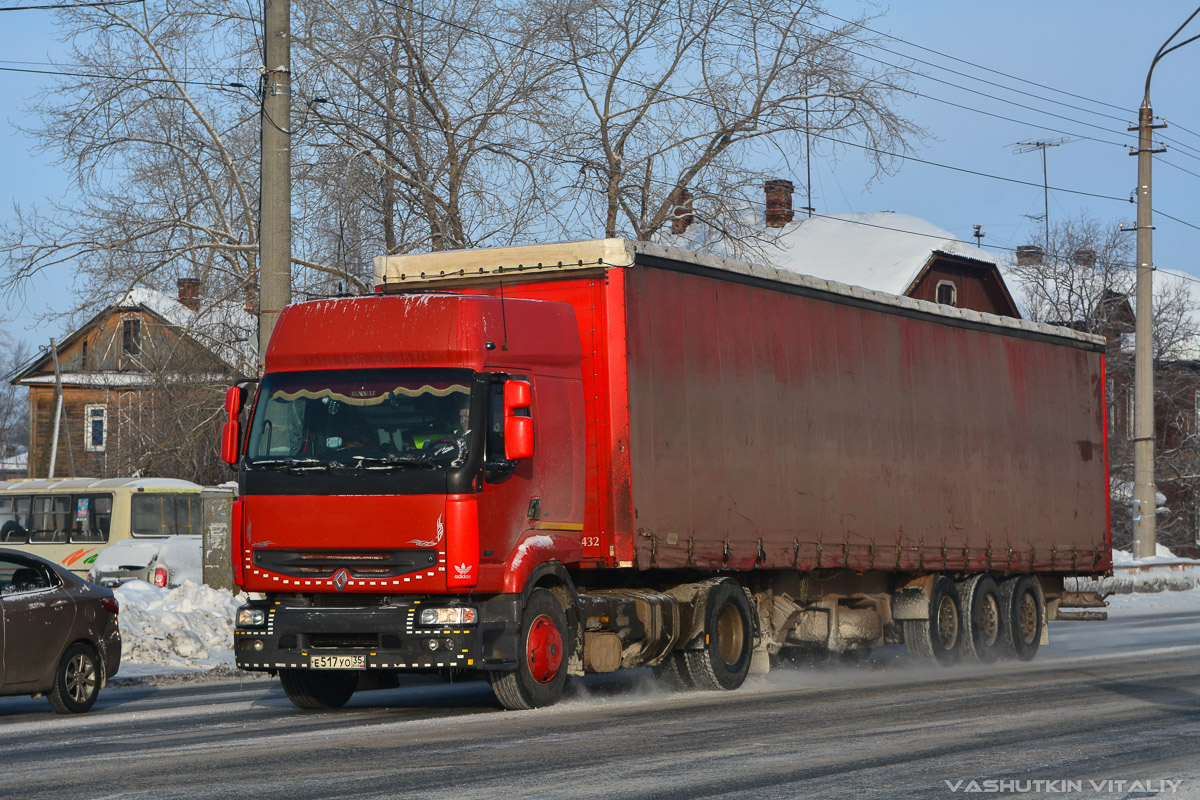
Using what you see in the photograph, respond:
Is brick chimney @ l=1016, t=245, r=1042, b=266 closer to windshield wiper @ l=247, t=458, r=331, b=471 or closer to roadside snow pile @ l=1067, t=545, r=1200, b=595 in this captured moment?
roadside snow pile @ l=1067, t=545, r=1200, b=595

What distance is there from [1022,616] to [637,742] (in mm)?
10901

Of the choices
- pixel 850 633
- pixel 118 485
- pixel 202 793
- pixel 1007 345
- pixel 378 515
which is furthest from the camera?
pixel 118 485

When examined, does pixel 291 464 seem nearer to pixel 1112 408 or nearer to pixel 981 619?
pixel 981 619

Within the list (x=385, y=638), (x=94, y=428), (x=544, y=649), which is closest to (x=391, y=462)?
(x=385, y=638)

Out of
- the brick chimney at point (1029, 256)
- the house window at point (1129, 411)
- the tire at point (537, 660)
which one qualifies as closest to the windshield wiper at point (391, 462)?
the tire at point (537, 660)

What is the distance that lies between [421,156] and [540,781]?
2022 centimetres

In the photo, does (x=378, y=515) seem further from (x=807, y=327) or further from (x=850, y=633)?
(x=850, y=633)

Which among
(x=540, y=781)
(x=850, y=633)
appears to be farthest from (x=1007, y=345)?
(x=540, y=781)

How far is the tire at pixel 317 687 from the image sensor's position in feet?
40.7

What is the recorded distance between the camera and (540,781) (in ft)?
26.7

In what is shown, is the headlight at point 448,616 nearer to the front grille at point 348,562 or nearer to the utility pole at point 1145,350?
the front grille at point 348,562

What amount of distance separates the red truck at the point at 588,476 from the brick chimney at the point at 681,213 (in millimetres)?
11867

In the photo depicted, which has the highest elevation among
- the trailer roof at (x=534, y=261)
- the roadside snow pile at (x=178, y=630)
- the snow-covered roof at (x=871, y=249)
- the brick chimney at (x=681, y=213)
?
the snow-covered roof at (x=871, y=249)

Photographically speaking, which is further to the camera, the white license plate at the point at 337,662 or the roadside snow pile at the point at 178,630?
the roadside snow pile at the point at 178,630
